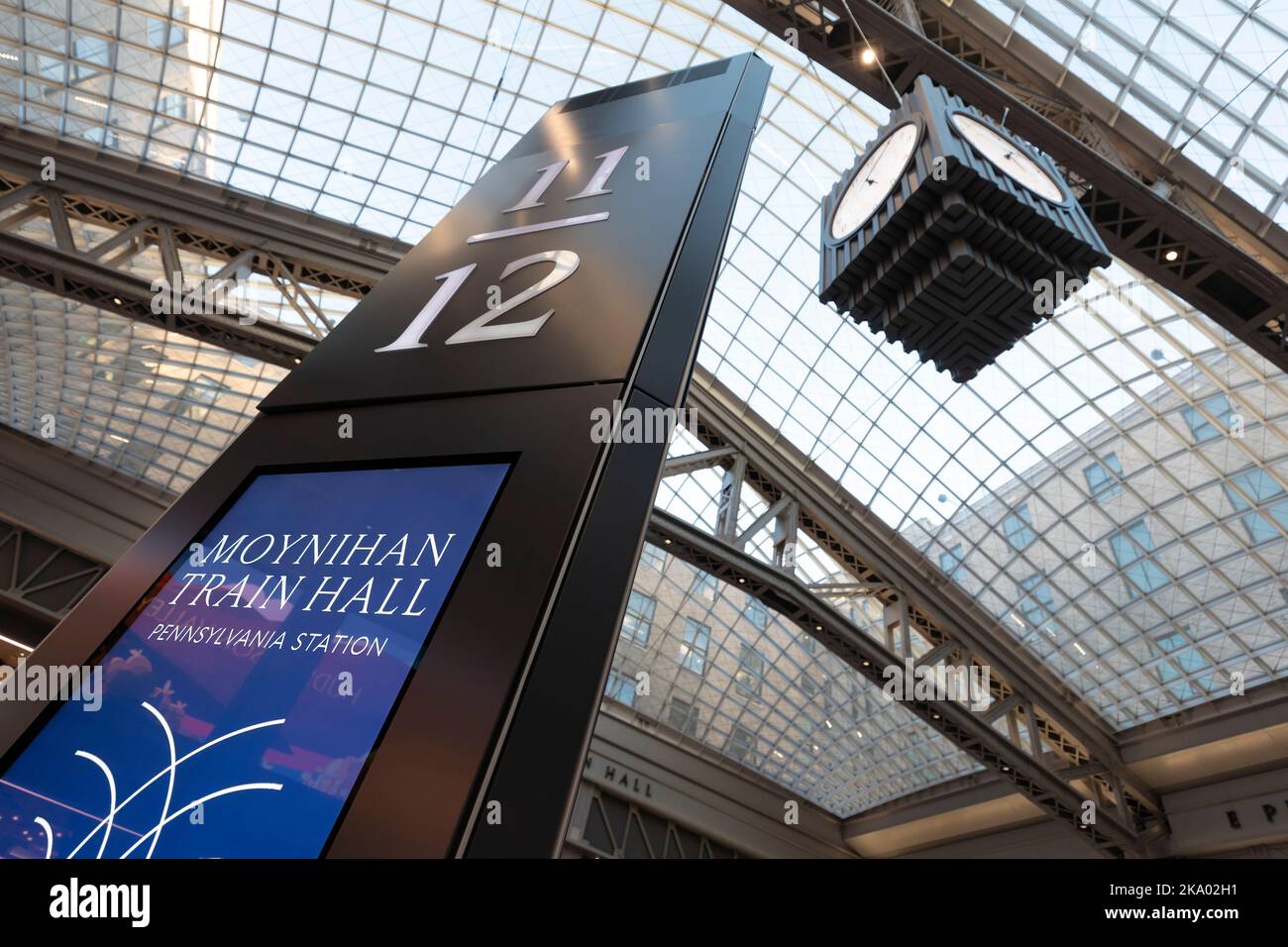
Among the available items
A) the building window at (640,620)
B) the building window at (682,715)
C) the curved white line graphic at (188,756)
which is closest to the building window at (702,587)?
the building window at (640,620)

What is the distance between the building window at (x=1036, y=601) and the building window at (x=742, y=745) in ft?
46.4

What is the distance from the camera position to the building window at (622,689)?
35.4m

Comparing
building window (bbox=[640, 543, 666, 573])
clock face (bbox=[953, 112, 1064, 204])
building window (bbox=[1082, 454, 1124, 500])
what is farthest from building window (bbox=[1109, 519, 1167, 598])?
clock face (bbox=[953, 112, 1064, 204])

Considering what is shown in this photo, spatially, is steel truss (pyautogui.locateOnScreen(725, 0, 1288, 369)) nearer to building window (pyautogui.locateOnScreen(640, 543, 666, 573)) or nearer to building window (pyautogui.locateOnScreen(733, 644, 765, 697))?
building window (pyautogui.locateOnScreen(640, 543, 666, 573))

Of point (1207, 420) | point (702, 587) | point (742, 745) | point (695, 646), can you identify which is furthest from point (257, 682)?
point (742, 745)

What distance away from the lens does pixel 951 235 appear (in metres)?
10.5

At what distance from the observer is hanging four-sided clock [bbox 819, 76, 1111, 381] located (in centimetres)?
1026

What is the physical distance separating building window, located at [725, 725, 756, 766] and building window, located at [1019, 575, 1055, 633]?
557 inches

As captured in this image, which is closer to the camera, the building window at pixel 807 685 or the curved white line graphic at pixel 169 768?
the curved white line graphic at pixel 169 768

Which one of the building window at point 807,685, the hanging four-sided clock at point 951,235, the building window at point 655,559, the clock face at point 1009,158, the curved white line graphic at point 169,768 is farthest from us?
the building window at point 807,685

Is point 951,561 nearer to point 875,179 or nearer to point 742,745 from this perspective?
point 742,745

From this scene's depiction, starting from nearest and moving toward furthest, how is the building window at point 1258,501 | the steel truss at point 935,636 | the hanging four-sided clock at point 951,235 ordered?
the hanging four-sided clock at point 951,235
the building window at point 1258,501
the steel truss at point 935,636

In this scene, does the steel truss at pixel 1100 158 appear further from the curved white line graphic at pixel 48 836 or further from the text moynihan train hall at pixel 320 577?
the curved white line graphic at pixel 48 836
